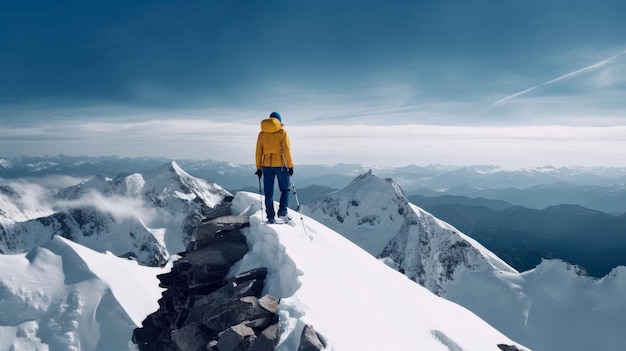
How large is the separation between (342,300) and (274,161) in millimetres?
7004

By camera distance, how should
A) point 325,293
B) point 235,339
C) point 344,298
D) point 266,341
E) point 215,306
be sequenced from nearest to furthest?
point 266,341
point 235,339
point 215,306
point 325,293
point 344,298

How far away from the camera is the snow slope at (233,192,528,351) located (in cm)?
1018

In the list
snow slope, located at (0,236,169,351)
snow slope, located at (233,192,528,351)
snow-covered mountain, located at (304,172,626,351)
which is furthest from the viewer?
snow-covered mountain, located at (304,172,626,351)

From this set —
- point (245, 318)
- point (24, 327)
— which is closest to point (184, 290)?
point (245, 318)

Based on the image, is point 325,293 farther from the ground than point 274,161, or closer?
closer

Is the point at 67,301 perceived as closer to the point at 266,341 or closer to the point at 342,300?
the point at 342,300

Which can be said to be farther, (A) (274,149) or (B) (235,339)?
(A) (274,149)

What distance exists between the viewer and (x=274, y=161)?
648 inches

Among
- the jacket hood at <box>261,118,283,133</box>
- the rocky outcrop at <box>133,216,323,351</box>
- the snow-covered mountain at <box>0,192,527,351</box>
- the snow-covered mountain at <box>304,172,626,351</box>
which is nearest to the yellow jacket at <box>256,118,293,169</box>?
the jacket hood at <box>261,118,283,133</box>

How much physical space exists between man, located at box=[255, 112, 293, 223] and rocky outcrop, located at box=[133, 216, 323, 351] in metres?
1.66

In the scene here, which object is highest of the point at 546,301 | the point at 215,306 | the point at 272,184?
the point at 272,184

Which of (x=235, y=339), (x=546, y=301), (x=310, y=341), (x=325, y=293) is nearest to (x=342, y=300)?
(x=325, y=293)

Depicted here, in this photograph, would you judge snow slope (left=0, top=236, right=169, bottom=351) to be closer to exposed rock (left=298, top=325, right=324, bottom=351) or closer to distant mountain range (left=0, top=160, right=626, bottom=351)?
distant mountain range (left=0, top=160, right=626, bottom=351)

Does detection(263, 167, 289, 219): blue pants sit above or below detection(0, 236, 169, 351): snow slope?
above
